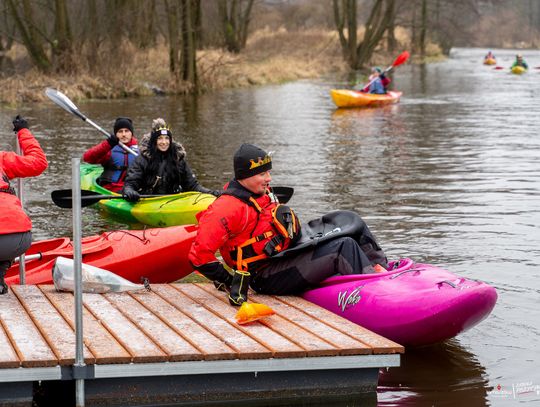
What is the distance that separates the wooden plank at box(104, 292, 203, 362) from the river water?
111 centimetres

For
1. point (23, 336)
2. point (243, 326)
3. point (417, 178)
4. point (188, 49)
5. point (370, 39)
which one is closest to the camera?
point (23, 336)

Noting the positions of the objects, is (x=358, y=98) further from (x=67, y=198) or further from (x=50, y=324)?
(x=50, y=324)

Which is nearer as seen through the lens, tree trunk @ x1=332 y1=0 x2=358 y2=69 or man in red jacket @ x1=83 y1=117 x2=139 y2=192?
man in red jacket @ x1=83 y1=117 x2=139 y2=192

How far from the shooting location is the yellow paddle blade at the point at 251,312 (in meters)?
5.53

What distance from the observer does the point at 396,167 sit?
1430 cm

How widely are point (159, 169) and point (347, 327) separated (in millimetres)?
4613

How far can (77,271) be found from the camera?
4727mm

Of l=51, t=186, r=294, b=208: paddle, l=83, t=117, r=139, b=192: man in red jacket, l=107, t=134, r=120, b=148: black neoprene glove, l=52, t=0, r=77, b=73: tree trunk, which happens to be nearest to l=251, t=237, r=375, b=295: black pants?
l=51, t=186, r=294, b=208: paddle

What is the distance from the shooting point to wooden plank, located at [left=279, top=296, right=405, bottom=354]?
519 cm

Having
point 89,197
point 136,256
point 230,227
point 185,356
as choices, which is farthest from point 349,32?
point 185,356

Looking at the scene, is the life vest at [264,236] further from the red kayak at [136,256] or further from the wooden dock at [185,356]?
the red kayak at [136,256]

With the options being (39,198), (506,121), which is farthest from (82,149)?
(506,121)

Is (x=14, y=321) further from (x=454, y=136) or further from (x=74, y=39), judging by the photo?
(x=74, y=39)

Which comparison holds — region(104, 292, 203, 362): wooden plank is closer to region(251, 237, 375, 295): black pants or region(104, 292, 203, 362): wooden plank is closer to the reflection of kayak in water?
region(251, 237, 375, 295): black pants
